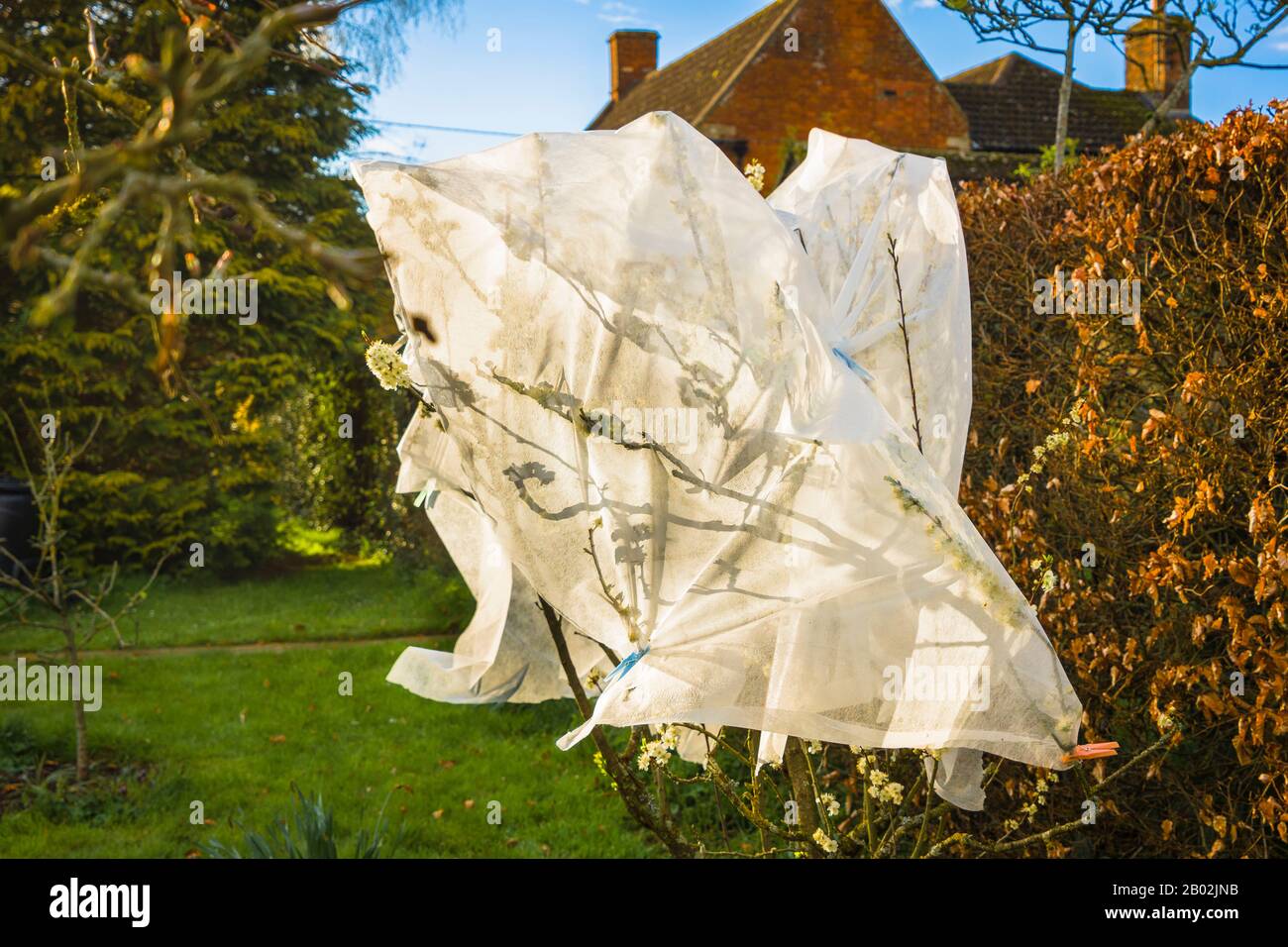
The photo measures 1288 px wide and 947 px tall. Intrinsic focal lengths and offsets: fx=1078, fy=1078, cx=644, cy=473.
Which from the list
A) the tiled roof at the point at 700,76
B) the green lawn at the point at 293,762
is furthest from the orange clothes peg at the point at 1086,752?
the tiled roof at the point at 700,76

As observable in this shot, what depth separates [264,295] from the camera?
12.7 metres

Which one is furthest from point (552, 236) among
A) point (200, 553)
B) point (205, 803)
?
point (200, 553)

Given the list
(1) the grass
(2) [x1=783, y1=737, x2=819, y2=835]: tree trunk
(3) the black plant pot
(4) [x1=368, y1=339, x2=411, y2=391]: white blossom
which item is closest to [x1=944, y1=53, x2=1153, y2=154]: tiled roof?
(1) the grass

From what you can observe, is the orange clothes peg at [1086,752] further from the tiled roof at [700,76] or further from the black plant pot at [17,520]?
the tiled roof at [700,76]

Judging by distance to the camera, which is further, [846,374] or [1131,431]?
[1131,431]

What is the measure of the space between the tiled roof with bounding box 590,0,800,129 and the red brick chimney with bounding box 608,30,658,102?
0.22 meters

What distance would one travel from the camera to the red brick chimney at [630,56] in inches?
914

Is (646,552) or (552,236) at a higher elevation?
(552,236)

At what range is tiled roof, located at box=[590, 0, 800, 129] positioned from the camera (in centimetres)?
1800

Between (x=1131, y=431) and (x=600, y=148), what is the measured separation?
2.13 m

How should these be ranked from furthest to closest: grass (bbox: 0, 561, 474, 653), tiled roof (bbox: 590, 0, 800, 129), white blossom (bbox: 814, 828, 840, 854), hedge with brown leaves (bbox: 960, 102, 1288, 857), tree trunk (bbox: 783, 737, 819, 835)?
tiled roof (bbox: 590, 0, 800, 129) < grass (bbox: 0, 561, 474, 653) < hedge with brown leaves (bbox: 960, 102, 1288, 857) < tree trunk (bbox: 783, 737, 819, 835) < white blossom (bbox: 814, 828, 840, 854)

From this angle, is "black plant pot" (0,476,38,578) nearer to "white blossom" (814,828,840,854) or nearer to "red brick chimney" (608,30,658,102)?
"white blossom" (814,828,840,854)

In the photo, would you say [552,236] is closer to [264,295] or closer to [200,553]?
[200,553]

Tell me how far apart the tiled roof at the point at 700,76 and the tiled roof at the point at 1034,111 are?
4185mm
